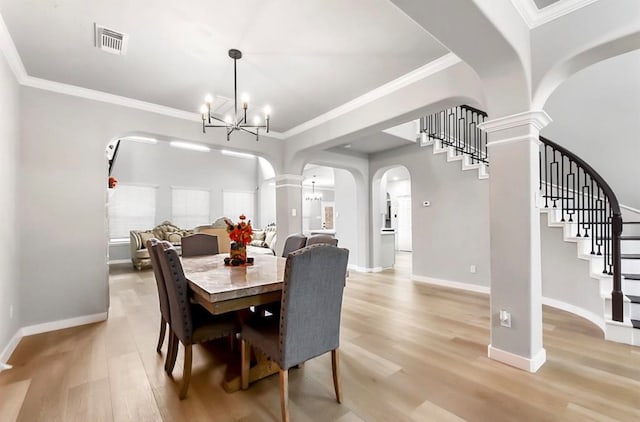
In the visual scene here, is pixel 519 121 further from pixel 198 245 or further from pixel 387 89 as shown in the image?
pixel 198 245

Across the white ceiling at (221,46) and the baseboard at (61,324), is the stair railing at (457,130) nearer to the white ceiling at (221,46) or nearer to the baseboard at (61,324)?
the white ceiling at (221,46)

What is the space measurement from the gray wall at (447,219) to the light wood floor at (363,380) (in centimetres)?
151

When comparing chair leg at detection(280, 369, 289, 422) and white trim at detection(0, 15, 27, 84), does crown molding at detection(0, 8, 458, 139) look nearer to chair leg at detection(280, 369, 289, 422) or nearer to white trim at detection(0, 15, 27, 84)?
white trim at detection(0, 15, 27, 84)

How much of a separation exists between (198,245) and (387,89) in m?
2.93

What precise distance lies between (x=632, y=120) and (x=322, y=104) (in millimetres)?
4076

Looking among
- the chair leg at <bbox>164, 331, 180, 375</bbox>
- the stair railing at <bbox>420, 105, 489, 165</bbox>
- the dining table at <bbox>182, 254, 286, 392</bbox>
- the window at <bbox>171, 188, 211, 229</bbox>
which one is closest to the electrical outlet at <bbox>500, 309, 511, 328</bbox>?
the dining table at <bbox>182, 254, 286, 392</bbox>

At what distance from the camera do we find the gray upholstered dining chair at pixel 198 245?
11.4ft

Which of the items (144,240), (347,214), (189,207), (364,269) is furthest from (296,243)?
(189,207)

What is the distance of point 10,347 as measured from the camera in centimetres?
258

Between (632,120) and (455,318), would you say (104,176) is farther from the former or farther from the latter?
(632,120)

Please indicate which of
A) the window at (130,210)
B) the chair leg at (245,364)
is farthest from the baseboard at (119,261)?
the chair leg at (245,364)

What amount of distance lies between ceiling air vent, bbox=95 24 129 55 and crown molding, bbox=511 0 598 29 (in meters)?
3.02

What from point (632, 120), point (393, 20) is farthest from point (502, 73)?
point (632, 120)

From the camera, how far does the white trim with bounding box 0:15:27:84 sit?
2281 mm
